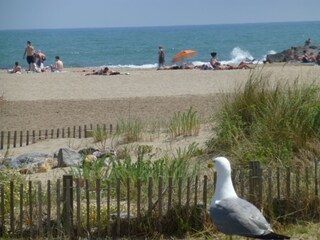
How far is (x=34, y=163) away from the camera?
12.6 meters

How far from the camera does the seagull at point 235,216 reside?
768 centimetres

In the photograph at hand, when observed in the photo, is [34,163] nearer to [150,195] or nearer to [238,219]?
[150,195]

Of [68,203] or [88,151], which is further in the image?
[88,151]

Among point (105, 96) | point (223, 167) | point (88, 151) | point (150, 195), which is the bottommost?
point (105, 96)

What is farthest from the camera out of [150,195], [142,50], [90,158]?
[142,50]

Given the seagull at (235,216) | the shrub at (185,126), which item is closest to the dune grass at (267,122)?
the shrub at (185,126)

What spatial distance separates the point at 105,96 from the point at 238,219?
1760 centimetres

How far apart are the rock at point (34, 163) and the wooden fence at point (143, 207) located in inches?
Result: 93.7

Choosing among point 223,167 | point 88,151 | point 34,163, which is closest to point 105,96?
point 88,151

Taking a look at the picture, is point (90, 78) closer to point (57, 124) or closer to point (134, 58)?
point (57, 124)

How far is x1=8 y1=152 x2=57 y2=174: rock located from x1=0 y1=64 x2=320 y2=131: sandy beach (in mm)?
4227

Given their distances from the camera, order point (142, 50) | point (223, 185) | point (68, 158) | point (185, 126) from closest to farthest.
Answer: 1. point (223, 185)
2. point (68, 158)
3. point (185, 126)
4. point (142, 50)

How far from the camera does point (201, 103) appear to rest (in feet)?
73.5

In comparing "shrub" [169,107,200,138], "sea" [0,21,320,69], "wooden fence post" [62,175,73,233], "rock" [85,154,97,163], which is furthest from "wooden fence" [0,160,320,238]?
"sea" [0,21,320,69]
